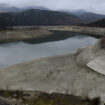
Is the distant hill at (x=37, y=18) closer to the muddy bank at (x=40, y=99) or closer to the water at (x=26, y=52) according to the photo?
the water at (x=26, y=52)

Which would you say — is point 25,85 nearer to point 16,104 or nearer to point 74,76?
point 16,104

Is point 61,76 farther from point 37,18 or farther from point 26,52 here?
point 37,18

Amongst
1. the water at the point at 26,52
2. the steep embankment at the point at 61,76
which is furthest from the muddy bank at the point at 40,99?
the water at the point at 26,52

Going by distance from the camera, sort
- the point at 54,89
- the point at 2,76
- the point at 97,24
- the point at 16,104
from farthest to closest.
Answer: the point at 97,24
the point at 2,76
the point at 54,89
the point at 16,104

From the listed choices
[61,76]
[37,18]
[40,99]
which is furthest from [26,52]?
[37,18]

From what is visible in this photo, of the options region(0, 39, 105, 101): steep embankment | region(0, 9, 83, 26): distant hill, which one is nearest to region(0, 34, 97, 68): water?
region(0, 39, 105, 101): steep embankment

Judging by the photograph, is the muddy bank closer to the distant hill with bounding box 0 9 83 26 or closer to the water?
the water

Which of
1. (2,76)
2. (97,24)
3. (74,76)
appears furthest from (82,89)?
(97,24)

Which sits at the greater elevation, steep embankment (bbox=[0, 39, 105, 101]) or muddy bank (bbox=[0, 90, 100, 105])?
steep embankment (bbox=[0, 39, 105, 101])

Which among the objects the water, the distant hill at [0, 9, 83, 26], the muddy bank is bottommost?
the muddy bank
